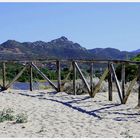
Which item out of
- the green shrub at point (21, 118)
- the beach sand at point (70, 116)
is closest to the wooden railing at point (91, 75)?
the beach sand at point (70, 116)

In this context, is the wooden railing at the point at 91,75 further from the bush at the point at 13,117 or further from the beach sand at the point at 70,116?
the bush at the point at 13,117

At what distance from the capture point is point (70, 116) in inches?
440

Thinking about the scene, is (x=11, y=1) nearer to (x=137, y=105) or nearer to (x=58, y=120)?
(x=58, y=120)

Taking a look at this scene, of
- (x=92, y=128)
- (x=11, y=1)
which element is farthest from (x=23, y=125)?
(x=11, y=1)

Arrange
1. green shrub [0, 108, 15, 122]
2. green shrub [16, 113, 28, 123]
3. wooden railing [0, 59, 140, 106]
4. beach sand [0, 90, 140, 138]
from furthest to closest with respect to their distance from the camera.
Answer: wooden railing [0, 59, 140, 106]
green shrub [0, 108, 15, 122]
green shrub [16, 113, 28, 123]
beach sand [0, 90, 140, 138]

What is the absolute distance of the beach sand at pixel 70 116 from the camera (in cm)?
914

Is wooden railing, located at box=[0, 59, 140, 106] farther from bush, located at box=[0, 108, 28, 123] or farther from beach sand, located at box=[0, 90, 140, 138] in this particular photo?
bush, located at box=[0, 108, 28, 123]

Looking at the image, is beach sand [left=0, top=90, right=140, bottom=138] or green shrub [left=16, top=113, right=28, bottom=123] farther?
green shrub [left=16, top=113, right=28, bottom=123]

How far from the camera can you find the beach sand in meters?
9.14

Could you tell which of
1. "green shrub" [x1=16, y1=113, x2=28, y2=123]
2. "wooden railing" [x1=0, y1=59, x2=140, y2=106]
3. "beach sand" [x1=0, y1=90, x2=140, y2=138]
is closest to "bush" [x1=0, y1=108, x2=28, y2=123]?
"green shrub" [x1=16, y1=113, x2=28, y2=123]

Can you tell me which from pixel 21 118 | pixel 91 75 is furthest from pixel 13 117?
pixel 91 75

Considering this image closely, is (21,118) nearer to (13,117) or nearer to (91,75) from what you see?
(13,117)

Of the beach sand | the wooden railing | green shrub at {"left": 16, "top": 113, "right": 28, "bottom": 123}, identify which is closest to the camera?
the beach sand

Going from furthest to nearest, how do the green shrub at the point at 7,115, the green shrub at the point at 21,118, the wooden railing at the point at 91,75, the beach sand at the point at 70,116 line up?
the wooden railing at the point at 91,75 < the green shrub at the point at 7,115 < the green shrub at the point at 21,118 < the beach sand at the point at 70,116
